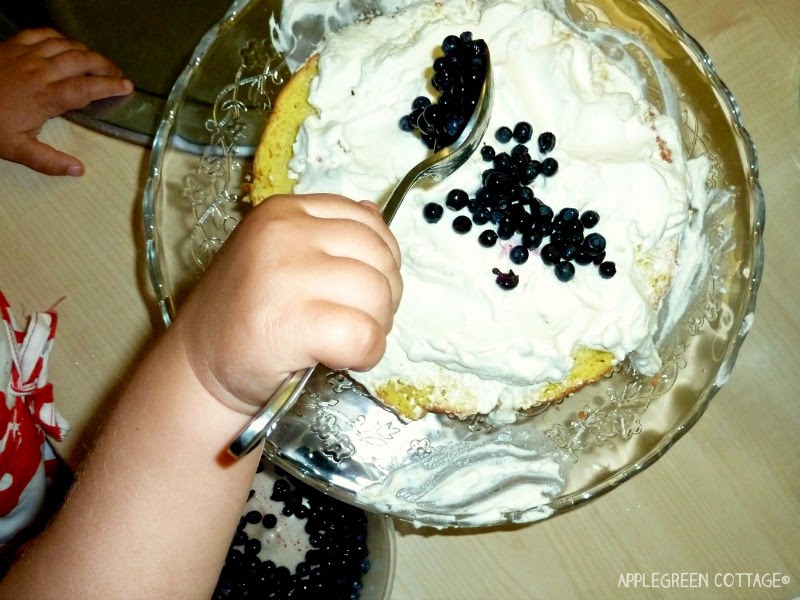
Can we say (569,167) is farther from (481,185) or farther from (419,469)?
(419,469)

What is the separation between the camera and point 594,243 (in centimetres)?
94

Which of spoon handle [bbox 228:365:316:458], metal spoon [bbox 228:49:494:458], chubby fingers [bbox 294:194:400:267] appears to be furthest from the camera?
metal spoon [bbox 228:49:494:458]

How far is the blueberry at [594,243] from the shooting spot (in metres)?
0.94

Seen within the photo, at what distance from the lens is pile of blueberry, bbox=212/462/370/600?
117 cm

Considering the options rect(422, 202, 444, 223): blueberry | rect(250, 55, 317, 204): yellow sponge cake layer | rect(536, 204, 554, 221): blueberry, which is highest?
rect(536, 204, 554, 221): blueberry

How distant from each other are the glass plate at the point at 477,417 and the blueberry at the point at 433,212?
27cm

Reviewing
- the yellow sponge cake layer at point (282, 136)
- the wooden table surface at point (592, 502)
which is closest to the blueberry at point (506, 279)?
the yellow sponge cake layer at point (282, 136)

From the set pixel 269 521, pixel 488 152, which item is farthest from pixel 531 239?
pixel 269 521

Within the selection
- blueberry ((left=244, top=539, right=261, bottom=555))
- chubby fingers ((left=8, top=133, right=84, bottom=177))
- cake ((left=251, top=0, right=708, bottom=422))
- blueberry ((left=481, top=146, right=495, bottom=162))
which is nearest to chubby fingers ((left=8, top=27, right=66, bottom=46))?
chubby fingers ((left=8, top=133, right=84, bottom=177))

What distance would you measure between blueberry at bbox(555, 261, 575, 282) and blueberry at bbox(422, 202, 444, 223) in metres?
0.17

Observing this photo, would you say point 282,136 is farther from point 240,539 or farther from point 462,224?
point 240,539

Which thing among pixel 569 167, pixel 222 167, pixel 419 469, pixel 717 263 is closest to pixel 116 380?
pixel 222 167

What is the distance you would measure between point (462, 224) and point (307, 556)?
63 centimetres

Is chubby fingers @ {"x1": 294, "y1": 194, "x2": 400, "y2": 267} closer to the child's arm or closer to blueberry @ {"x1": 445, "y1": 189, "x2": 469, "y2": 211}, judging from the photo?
the child's arm
